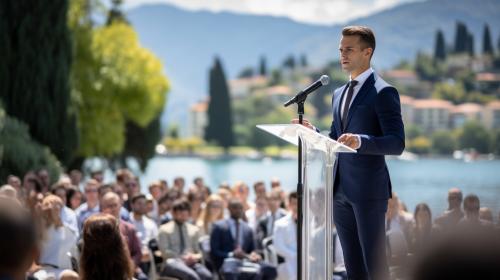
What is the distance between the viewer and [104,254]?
4.34 m

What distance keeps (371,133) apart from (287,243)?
4.71 meters

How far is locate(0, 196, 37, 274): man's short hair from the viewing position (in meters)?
1.54

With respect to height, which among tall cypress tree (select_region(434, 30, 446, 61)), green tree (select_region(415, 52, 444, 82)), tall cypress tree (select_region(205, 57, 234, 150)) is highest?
tall cypress tree (select_region(434, 30, 446, 61))

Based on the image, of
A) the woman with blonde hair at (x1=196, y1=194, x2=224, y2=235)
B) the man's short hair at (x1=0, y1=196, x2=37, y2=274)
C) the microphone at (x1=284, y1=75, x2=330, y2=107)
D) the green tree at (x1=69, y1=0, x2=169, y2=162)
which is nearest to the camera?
the man's short hair at (x1=0, y1=196, x2=37, y2=274)

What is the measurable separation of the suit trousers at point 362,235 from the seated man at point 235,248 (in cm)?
438

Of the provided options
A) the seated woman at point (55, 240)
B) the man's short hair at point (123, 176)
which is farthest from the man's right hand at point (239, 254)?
the man's short hair at point (123, 176)

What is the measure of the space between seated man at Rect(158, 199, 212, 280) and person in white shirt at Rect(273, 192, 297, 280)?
0.80 metres

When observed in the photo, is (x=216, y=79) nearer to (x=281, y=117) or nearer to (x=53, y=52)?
(x=281, y=117)

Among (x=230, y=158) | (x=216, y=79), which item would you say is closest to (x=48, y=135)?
(x=216, y=79)

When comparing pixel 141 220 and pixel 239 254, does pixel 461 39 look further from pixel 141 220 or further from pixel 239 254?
pixel 239 254

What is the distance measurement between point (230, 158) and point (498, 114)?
149 ft

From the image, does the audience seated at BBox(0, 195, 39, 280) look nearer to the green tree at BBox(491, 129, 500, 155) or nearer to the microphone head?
the microphone head

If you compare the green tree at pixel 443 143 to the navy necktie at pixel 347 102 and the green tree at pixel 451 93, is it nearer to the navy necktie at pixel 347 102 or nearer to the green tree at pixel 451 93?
the green tree at pixel 451 93

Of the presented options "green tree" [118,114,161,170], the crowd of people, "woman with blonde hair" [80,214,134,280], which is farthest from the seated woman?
"green tree" [118,114,161,170]
